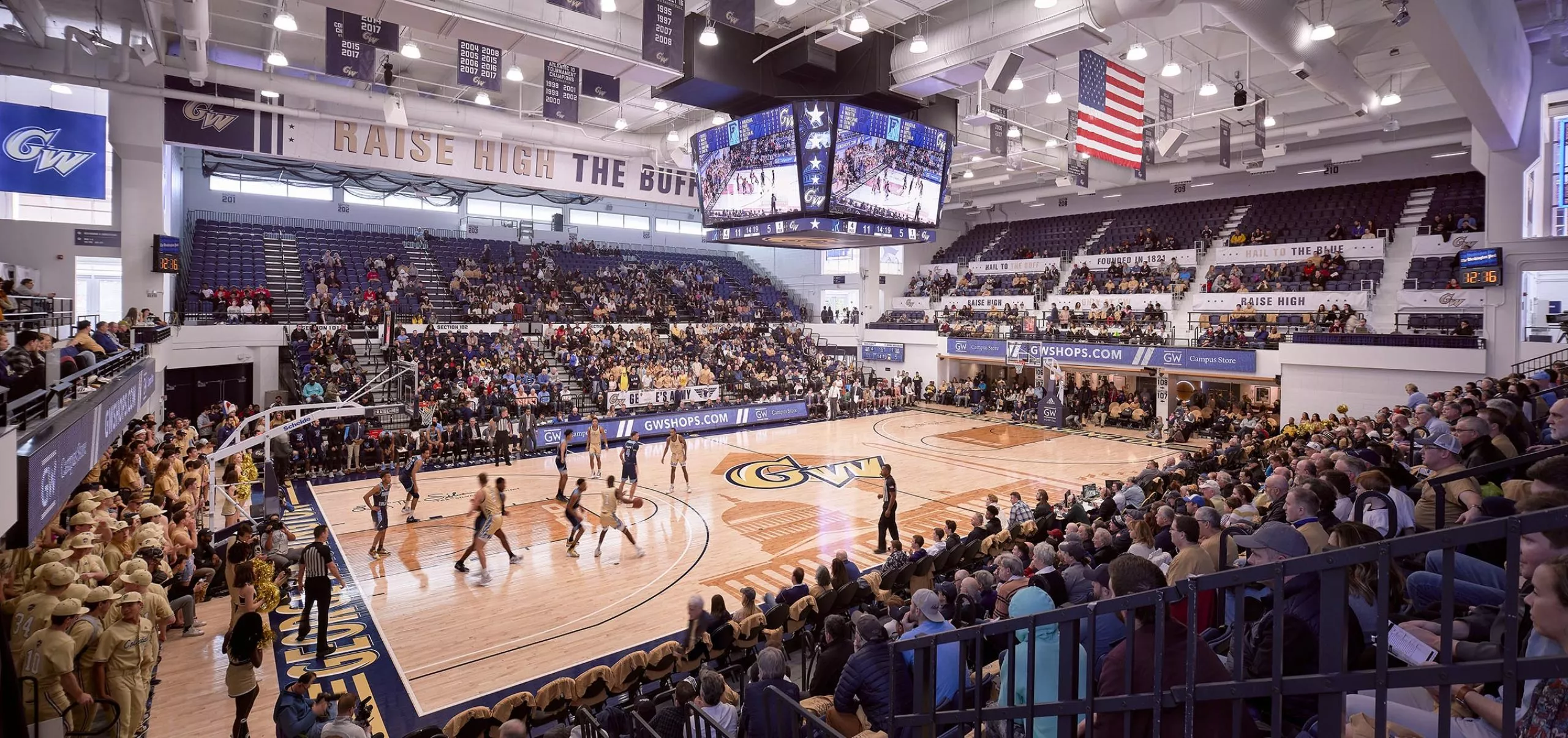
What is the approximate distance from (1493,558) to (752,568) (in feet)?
29.8

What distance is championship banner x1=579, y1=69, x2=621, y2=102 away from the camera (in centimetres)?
1531

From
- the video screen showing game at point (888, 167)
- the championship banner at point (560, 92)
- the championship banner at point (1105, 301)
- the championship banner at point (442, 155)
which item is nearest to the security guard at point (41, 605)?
the championship banner at point (560, 92)

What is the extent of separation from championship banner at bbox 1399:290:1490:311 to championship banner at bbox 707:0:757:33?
22269 millimetres

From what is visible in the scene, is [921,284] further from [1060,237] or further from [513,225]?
[513,225]

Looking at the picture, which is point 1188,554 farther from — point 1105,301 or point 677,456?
point 1105,301

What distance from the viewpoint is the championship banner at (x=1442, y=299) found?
21.3m

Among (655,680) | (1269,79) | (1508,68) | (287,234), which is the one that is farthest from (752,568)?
(287,234)

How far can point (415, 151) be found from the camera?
1994cm

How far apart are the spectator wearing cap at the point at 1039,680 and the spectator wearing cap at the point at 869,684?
3.34 ft

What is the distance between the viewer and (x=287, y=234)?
28.0 meters

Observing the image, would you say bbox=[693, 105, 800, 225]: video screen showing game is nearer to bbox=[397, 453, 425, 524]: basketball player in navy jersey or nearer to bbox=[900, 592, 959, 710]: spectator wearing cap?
bbox=[397, 453, 425, 524]: basketball player in navy jersey

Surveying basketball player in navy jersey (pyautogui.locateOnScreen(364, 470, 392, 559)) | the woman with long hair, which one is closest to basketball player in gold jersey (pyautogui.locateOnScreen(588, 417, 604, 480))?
basketball player in navy jersey (pyautogui.locateOnScreen(364, 470, 392, 559))

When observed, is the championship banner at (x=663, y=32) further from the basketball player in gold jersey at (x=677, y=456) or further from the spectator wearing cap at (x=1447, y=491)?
the spectator wearing cap at (x=1447, y=491)

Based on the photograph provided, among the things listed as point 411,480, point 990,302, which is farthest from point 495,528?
point 990,302
